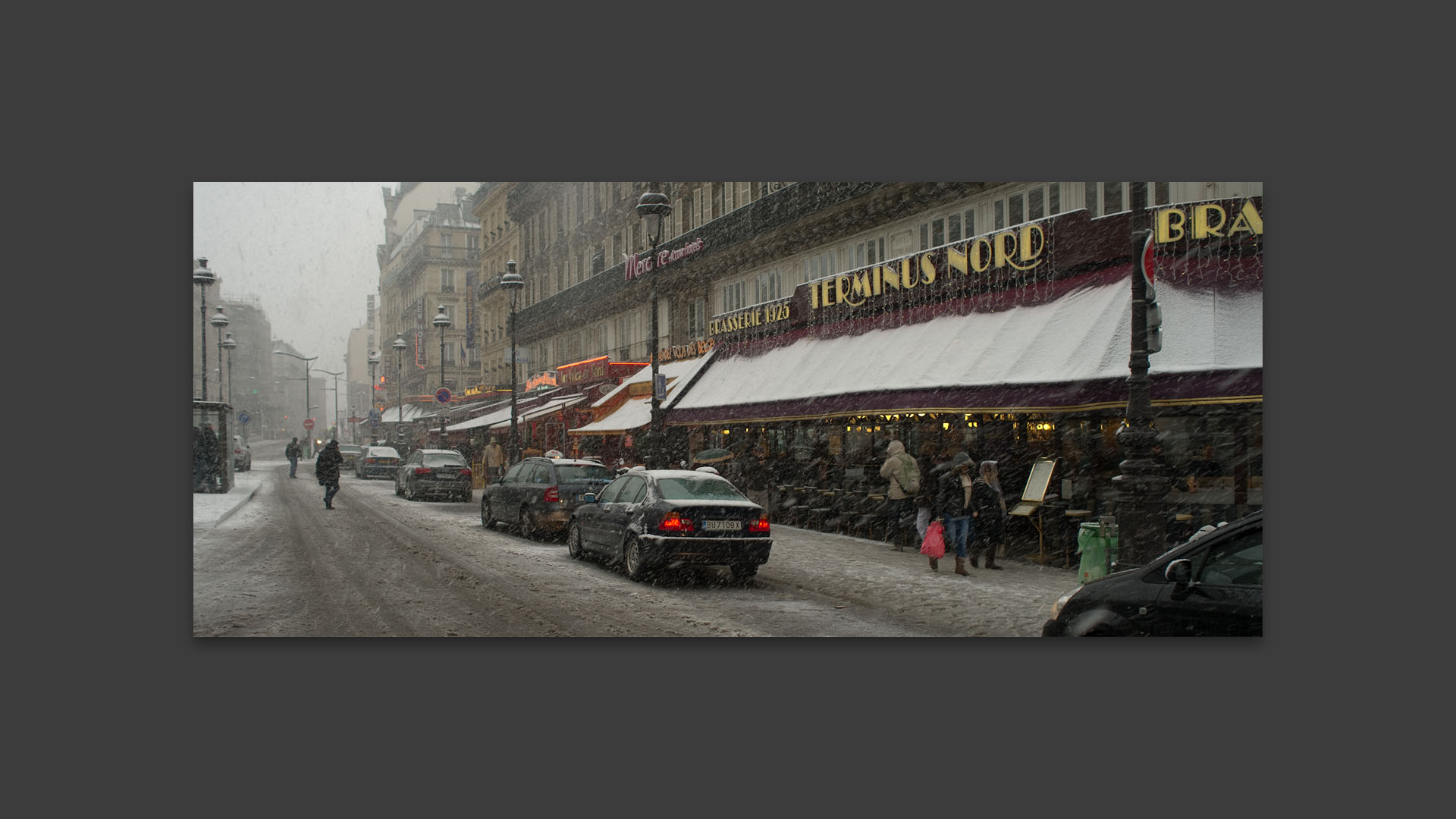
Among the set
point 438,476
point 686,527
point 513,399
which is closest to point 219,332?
point 686,527

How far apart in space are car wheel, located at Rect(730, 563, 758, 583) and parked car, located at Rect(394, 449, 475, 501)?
1365 cm

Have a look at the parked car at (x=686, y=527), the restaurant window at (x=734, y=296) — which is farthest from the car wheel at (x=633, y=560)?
the restaurant window at (x=734, y=296)

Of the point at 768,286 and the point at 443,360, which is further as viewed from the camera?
the point at 443,360

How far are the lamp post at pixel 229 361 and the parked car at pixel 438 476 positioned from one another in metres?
10.6

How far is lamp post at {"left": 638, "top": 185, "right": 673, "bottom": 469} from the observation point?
984 centimetres

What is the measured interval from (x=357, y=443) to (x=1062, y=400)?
79.7 feet

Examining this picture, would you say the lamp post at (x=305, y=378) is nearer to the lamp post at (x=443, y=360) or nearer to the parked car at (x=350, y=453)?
the lamp post at (x=443, y=360)

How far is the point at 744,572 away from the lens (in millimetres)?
10656

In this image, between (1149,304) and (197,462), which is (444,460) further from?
(1149,304)

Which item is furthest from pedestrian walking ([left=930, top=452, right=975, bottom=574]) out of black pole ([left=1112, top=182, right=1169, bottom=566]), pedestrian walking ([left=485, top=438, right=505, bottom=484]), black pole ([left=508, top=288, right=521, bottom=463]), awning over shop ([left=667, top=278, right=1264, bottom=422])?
pedestrian walking ([left=485, top=438, right=505, bottom=484])

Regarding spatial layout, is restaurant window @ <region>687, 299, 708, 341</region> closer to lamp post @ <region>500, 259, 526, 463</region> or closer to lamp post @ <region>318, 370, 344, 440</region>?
lamp post @ <region>500, 259, 526, 463</region>

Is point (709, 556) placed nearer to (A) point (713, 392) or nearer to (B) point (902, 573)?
(B) point (902, 573)

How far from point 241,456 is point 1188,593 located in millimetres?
13305

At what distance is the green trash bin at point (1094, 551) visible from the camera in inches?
354
